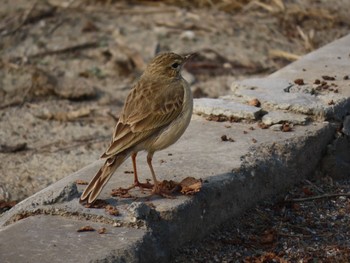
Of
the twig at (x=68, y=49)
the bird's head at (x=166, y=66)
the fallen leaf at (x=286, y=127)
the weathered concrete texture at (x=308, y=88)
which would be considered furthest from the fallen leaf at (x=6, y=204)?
the twig at (x=68, y=49)

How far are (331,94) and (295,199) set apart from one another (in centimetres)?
119

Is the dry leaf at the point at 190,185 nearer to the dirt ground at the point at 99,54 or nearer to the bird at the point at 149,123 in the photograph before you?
the bird at the point at 149,123

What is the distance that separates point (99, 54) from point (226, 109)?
3758 mm

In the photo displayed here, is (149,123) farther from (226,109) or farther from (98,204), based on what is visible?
(226,109)

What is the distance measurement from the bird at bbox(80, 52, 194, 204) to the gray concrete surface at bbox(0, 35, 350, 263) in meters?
0.16

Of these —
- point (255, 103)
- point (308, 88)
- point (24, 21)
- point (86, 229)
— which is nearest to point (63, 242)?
point (86, 229)

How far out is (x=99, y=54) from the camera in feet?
32.7

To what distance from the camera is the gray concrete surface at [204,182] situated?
178 inches

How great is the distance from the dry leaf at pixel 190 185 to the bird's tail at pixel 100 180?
39 centimetres

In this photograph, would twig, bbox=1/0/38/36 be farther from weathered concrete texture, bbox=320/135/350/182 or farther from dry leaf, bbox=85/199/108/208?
dry leaf, bbox=85/199/108/208

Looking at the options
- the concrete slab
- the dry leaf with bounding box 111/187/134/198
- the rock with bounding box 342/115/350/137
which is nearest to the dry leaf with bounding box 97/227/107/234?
the concrete slab

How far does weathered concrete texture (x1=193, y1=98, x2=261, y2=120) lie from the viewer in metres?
6.39

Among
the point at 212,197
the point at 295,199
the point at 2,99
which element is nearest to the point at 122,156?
the point at 212,197

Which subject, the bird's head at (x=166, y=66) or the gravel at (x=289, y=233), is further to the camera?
the bird's head at (x=166, y=66)
